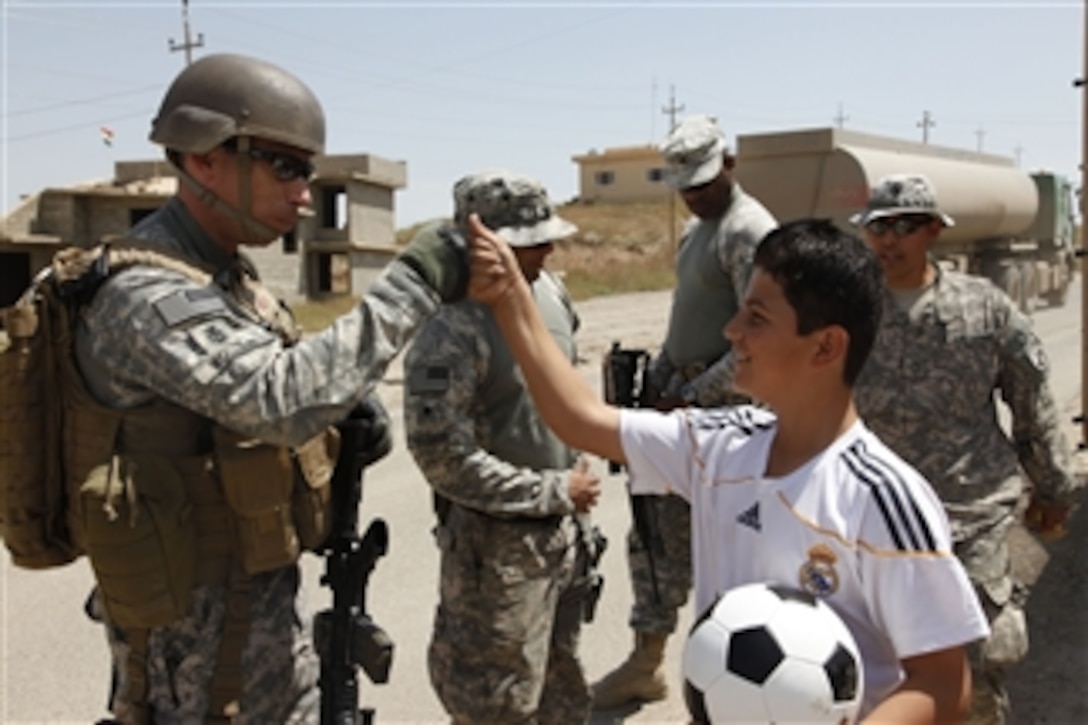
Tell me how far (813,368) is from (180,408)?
54.3 inches

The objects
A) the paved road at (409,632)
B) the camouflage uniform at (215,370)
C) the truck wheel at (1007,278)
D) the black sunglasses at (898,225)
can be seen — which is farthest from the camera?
the truck wheel at (1007,278)

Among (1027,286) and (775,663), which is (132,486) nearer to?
(775,663)

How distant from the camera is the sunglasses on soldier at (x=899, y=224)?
3984mm

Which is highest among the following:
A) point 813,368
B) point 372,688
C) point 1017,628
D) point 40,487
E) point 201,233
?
point 201,233

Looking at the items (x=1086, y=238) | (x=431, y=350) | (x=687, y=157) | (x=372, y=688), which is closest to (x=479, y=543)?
(x=431, y=350)

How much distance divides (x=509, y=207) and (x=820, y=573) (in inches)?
72.1

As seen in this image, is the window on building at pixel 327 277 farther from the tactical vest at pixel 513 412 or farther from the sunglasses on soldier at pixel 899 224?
the tactical vest at pixel 513 412

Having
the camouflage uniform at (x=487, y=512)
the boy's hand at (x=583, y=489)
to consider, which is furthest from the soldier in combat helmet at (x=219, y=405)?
the boy's hand at (x=583, y=489)

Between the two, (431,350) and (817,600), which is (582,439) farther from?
(431,350)

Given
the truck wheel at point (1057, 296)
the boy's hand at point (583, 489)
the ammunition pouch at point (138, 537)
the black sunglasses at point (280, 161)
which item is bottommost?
the truck wheel at point (1057, 296)

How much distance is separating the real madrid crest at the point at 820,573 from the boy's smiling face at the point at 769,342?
303mm

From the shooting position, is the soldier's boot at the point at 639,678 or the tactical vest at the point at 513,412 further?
the soldier's boot at the point at 639,678

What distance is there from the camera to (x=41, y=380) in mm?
2479

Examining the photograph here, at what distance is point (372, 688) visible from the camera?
470cm
